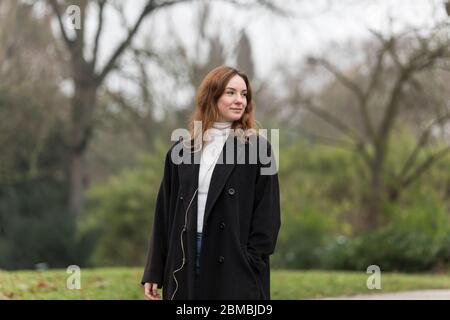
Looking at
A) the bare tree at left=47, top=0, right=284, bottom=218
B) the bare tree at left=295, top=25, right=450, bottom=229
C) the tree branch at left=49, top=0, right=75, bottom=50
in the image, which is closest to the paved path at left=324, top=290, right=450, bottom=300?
the bare tree at left=295, top=25, right=450, bottom=229

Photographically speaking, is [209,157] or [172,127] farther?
[172,127]

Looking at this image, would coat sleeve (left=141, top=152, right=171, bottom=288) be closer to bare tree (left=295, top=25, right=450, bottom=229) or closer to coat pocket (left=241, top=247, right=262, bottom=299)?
coat pocket (left=241, top=247, right=262, bottom=299)

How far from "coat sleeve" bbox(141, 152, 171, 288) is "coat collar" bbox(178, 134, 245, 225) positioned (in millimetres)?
180

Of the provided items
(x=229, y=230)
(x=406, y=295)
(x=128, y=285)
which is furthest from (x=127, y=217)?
(x=229, y=230)

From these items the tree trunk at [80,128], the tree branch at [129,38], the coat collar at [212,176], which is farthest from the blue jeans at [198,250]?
the tree trunk at [80,128]

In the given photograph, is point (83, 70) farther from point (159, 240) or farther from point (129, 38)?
point (159, 240)

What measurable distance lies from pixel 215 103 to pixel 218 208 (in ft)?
2.11

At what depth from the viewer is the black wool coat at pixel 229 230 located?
441 centimetres

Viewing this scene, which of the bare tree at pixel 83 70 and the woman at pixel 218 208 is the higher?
the bare tree at pixel 83 70

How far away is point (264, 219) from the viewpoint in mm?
4457

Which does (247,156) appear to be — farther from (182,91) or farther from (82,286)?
(182,91)

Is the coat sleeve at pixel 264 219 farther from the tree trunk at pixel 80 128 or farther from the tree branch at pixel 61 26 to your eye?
the tree trunk at pixel 80 128
